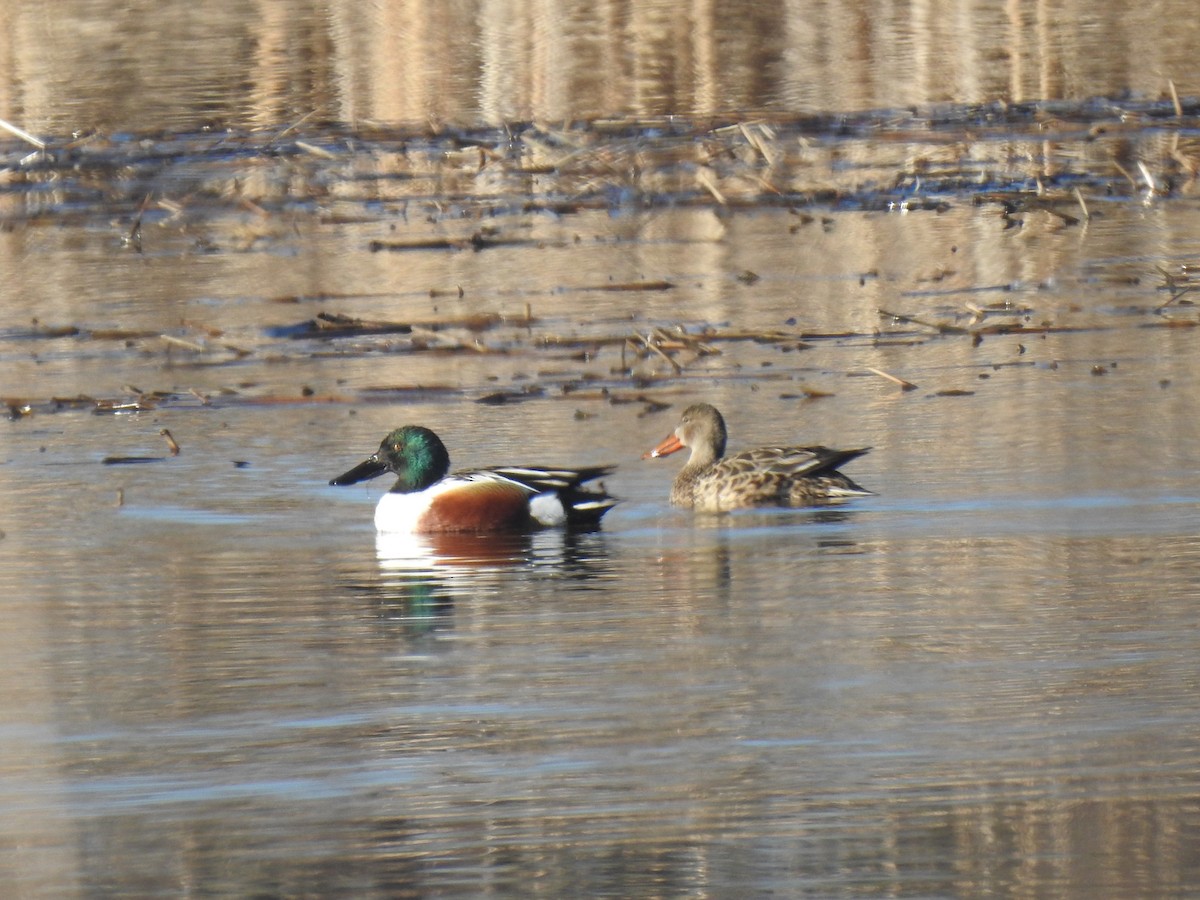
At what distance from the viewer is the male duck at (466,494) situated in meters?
10.4

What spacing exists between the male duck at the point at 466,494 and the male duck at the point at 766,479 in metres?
0.39

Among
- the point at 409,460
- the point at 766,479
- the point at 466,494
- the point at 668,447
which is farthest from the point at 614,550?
the point at 668,447

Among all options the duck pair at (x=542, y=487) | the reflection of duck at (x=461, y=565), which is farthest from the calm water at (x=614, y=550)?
the duck pair at (x=542, y=487)

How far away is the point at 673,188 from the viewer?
21406 mm

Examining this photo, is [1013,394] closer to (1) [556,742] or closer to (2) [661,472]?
(2) [661,472]

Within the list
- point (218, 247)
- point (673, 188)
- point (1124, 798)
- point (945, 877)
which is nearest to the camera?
point (945, 877)

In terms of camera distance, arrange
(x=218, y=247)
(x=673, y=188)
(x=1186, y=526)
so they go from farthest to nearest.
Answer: (x=673, y=188), (x=218, y=247), (x=1186, y=526)

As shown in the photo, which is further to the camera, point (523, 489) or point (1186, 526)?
point (523, 489)

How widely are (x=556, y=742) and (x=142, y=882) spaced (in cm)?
131

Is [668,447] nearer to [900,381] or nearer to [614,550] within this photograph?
[614,550]

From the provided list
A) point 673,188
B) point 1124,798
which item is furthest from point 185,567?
point 673,188

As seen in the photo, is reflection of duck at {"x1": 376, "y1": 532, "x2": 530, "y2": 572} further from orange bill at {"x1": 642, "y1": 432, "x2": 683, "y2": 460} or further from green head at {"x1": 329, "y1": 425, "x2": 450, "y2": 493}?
orange bill at {"x1": 642, "y1": 432, "x2": 683, "y2": 460}

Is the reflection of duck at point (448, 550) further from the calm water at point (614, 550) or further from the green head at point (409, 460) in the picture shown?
the green head at point (409, 460)

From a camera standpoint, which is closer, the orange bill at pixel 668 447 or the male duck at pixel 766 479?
the male duck at pixel 766 479
